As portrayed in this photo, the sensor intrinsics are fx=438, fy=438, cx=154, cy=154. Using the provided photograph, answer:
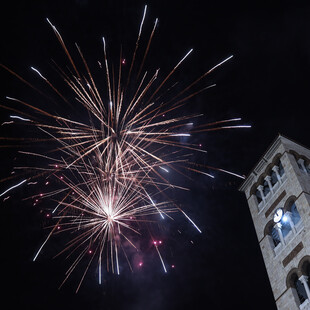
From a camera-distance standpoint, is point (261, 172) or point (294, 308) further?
point (261, 172)

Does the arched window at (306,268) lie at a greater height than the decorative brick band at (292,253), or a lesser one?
lesser

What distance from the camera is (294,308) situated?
2534 cm

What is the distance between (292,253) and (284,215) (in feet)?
9.03

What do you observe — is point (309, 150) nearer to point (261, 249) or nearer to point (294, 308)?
point (261, 249)

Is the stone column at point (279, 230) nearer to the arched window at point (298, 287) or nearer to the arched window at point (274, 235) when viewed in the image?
the arched window at point (274, 235)

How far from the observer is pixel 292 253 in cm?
2714

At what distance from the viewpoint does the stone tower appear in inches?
1030

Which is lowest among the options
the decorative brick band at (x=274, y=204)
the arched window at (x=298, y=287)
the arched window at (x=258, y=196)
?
the arched window at (x=298, y=287)

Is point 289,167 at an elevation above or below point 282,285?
above

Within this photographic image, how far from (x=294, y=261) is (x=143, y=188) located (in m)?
10.3

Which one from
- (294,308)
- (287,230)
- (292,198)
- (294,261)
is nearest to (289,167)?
(292,198)

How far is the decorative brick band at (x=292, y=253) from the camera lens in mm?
26594

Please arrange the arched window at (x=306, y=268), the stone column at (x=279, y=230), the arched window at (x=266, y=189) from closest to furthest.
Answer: the arched window at (x=306, y=268)
the stone column at (x=279, y=230)
the arched window at (x=266, y=189)

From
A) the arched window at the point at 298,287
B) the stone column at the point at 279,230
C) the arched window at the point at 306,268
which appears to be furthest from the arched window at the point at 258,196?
the arched window at the point at 306,268
